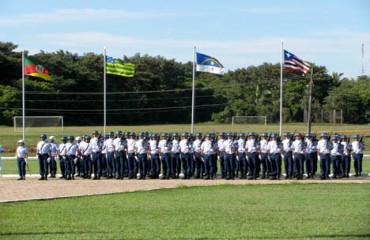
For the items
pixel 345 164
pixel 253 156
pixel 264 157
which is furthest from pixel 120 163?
pixel 345 164

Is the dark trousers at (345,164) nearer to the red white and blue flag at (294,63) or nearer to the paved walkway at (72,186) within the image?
the paved walkway at (72,186)

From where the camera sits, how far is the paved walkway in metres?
17.5

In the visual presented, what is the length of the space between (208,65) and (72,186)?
15.2 metres

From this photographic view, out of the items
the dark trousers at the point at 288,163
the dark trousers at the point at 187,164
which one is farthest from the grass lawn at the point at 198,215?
the dark trousers at the point at 187,164

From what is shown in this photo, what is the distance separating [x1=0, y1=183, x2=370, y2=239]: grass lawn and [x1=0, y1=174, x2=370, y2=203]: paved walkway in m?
1.26

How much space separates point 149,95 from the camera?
205ft

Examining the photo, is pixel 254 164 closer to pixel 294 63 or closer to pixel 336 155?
pixel 336 155

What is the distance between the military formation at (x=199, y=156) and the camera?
906 inches

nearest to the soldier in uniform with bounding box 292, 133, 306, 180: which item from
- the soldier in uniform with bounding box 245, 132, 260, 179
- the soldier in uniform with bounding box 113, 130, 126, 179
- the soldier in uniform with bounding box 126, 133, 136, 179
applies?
the soldier in uniform with bounding box 245, 132, 260, 179

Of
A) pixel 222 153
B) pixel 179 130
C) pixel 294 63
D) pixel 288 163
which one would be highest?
pixel 294 63

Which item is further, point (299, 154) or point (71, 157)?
point (71, 157)

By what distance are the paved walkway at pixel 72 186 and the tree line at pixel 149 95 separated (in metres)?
32.3

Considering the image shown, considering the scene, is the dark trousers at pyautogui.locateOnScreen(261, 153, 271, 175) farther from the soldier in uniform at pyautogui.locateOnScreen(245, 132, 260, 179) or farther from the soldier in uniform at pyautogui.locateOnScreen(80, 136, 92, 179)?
the soldier in uniform at pyautogui.locateOnScreen(80, 136, 92, 179)

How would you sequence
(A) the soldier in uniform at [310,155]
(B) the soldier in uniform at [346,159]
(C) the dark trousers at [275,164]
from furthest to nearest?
(B) the soldier in uniform at [346,159]
(A) the soldier in uniform at [310,155]
(C) the dark trousers at [275,164]
